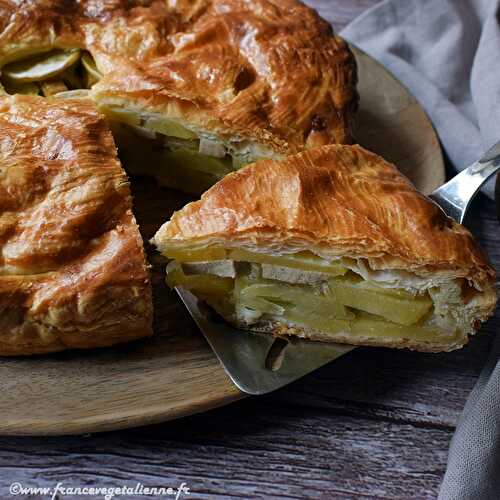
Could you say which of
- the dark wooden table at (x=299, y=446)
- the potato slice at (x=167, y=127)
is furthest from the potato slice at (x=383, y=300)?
the potato slice at (x=167, y=127)

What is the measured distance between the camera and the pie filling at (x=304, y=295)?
3.28m

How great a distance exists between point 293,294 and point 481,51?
2.53m

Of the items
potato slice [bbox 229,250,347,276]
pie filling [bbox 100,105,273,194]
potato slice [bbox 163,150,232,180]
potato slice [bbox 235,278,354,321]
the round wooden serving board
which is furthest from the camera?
potato slice [bbox 163,150,232,180]

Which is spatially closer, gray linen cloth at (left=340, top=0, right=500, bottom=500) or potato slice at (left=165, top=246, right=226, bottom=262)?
potato slice at (left=165, top=246, right=226, bottom=262)

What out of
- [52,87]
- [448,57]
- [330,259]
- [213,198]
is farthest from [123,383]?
[448,57]

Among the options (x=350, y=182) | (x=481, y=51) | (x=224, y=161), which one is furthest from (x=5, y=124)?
(x=481, y=51)

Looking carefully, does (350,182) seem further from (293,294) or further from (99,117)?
(99,117)

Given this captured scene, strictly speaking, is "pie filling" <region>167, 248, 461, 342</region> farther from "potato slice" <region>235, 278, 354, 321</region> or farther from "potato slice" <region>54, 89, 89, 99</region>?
"potato slice" <region>54, 89, 89, 99</region>

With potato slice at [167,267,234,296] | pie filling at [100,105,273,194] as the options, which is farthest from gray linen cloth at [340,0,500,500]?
potato slice at [167,267,234,296]

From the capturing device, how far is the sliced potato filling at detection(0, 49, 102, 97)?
13.5ft

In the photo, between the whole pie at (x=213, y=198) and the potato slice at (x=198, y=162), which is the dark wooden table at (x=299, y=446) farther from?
the potato slice at (x=198, y=162)

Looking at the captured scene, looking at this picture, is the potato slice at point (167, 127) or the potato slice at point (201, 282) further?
the potato slice at point (167, 127)

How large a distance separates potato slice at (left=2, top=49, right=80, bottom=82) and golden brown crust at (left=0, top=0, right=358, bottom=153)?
0.07 metres

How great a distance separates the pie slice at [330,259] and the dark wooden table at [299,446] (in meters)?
0.22
